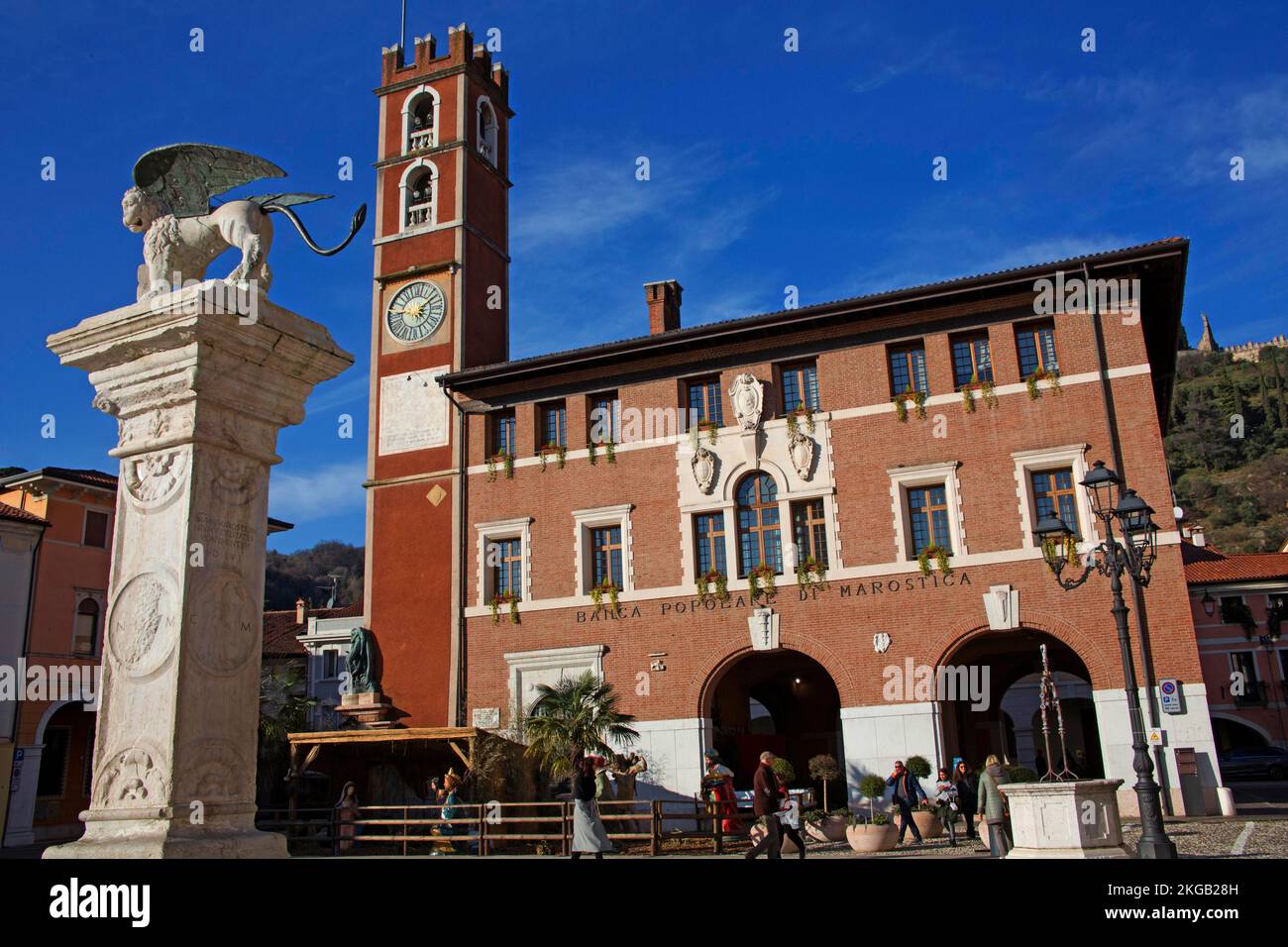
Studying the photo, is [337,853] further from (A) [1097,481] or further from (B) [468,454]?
(A) [1097,481]

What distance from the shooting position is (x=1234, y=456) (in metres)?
105

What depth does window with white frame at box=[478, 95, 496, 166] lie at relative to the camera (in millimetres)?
35156

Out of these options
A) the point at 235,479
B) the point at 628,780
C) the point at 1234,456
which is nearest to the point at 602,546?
the point at 628,780

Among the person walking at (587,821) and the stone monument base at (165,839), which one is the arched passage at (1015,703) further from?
the stone monument base at (165,839)

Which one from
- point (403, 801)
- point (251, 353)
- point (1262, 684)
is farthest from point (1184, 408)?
point (251, 353)

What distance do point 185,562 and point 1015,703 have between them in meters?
36.8

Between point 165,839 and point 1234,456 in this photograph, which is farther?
point 1234,456

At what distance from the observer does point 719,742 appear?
27969 mm

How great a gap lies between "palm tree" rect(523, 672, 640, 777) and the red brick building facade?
2946 mm

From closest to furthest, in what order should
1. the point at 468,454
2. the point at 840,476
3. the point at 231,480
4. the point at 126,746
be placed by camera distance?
the point at 126,746 < the point at 231,480 < the point at 840,476 < the point at 468,454

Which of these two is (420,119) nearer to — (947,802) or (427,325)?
(427,325)

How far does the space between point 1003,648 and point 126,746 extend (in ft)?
84.4

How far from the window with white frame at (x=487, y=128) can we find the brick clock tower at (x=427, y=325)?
0.04m
